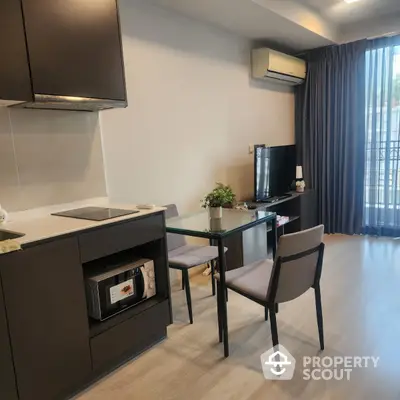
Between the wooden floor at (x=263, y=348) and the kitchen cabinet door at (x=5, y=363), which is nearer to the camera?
the kitchen cabinet door at (x=5, y=363)

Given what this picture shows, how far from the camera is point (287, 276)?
1.94 metres

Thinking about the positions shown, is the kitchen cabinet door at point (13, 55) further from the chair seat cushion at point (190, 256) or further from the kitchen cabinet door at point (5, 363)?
the chair seat cushion at point (190, 256)

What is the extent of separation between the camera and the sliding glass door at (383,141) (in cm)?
429

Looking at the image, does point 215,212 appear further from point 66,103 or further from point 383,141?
point 383,141

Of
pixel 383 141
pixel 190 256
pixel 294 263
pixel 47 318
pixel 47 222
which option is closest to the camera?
pixel 47 318

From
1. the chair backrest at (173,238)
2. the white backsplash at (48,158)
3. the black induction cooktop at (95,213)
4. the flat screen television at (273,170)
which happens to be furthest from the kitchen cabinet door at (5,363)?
the flat screen television at (273,170)

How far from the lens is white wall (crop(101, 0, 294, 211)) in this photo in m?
2.84

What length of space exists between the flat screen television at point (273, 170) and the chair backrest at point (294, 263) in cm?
197

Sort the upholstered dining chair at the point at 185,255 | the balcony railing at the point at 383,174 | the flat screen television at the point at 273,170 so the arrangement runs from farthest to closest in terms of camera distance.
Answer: the balcony railing at the point at 383,174, the flat screen television at the point at 273,170, the upholstered dining chair at the point at 185,255

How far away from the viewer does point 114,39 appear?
→ 2.22 m

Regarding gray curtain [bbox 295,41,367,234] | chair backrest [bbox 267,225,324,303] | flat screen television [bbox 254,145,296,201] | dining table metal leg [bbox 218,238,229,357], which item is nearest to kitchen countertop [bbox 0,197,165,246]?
dining table metal leg [bbox 218,238,229,357]

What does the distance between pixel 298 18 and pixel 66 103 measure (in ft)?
9.01

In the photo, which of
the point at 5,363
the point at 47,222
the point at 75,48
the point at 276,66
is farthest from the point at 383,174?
the point at 5,363

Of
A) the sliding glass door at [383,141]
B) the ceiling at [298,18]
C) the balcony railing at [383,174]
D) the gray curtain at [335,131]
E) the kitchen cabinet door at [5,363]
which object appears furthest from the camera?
the gray curtain at [335,131]
